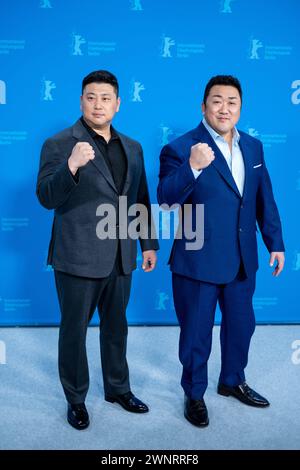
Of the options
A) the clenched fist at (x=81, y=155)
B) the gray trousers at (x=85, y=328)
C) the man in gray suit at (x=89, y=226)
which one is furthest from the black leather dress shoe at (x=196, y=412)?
the clenched fist at (x=81, y=155)

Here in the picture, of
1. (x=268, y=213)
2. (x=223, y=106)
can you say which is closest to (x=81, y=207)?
(x=223, y=106)

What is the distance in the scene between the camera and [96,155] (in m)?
2.15

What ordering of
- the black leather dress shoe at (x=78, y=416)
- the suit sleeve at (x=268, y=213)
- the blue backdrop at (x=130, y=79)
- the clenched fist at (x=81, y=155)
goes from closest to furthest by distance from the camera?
1. the clenched fist at (x=81, y=155)
2. the black leather dress shoe at (x=78, y=416)
3. the suit sleeve at (x=268, y=213)
4. the blue backdrop at (x=130, y=79)

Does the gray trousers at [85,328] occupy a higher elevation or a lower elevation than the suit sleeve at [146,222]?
lower

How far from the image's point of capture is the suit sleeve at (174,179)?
201cm

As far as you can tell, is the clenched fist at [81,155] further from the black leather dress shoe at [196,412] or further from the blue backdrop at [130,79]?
the blue backdrop at [130,79]

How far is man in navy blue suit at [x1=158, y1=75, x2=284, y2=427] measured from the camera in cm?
222

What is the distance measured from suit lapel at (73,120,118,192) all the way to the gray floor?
1.03 metres

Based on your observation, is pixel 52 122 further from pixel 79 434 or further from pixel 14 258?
pixel 79 434

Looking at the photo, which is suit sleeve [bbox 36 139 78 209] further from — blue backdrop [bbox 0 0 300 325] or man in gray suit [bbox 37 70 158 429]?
blue backdrop [bbox 0 0 300 325]

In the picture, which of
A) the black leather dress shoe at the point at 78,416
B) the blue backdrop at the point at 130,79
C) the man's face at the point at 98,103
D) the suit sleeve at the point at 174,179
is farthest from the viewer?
the blue backdrop at the point at 130,79

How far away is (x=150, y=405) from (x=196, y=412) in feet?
0.86

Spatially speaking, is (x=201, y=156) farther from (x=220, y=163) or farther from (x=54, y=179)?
(x=54, y=179)

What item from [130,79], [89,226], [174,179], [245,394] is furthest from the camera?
[130,79]
